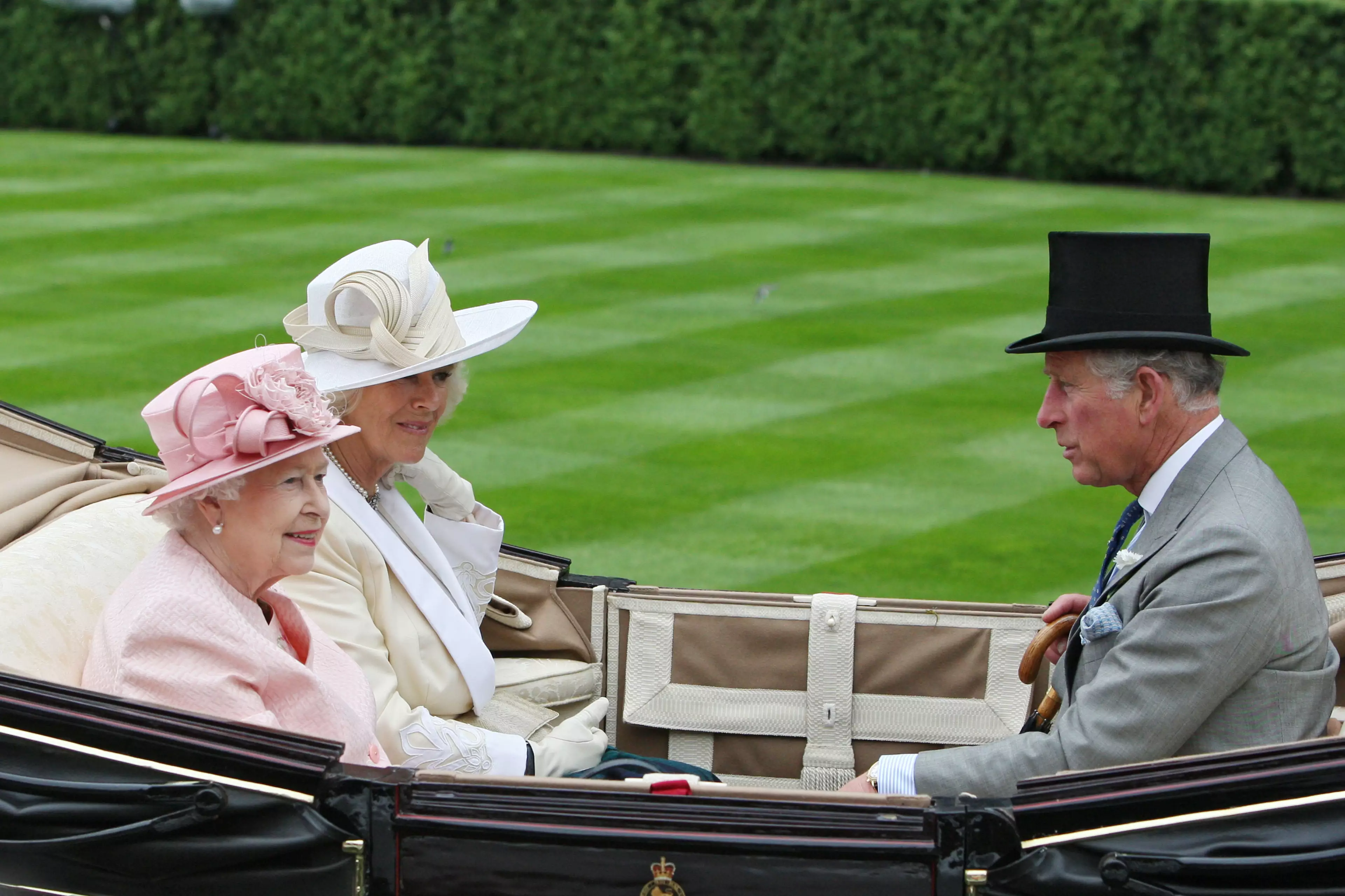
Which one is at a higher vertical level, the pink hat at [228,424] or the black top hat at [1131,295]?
the black top hat at [1131,295]

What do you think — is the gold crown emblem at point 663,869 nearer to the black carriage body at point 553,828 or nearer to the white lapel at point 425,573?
the black carriage body at point 553,828

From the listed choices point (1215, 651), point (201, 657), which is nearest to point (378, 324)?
point (201, 657)

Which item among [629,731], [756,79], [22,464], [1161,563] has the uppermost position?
[756,79]

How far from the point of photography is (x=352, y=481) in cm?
377

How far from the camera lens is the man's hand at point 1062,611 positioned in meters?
3.67

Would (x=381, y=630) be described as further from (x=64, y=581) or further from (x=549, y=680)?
(x=64, y=581)

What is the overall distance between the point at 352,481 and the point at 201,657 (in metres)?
0.92

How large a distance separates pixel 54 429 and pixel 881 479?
476 centimetres

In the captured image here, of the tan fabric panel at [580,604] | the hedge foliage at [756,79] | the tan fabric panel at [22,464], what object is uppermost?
the hedge foliage at [756,79]

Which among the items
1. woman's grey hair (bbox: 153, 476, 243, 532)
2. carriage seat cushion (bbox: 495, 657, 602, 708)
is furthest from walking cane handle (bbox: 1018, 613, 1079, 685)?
woman's grey hair (bbox: 153, 476, 243, 532)

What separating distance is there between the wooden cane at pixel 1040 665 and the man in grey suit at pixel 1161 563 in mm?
91

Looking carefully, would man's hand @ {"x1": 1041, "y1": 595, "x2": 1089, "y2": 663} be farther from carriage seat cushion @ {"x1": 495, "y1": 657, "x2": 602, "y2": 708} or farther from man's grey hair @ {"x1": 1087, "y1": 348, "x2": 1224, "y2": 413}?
carriage seat cushion @ {"x1": 495, "y1": 657, "x2": 602, "y2": 708}

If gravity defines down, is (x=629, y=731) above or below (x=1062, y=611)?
below

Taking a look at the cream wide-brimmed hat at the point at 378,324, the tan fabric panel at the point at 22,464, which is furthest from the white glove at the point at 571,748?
the tan fabric panel at the point at 22,464
